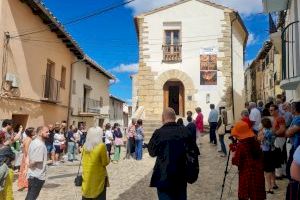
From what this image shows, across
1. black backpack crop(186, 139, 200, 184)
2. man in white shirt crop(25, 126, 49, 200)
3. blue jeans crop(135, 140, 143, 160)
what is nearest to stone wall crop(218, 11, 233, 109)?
blue jeans crop(135, 140, 143, 160)

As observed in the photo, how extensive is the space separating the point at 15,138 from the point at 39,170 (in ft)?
16.1

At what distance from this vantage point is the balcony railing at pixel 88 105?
24711mm

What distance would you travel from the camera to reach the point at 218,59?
73.1 feet

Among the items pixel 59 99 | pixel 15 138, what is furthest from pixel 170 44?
pixel 15 138

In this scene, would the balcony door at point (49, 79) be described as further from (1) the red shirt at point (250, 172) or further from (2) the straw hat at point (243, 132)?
(1) the red shirt at point (250, 172)

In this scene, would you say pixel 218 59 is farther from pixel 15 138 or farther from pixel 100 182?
pixel 100 182

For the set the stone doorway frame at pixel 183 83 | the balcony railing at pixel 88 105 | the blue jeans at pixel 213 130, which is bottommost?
the blue jeans at pixel 213 130

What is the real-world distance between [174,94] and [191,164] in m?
19.1

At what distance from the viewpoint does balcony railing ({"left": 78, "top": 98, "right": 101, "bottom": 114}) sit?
2471 cm

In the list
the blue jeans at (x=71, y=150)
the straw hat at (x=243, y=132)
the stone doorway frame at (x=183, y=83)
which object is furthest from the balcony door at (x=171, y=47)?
the straw hat at (x=243, y=132)

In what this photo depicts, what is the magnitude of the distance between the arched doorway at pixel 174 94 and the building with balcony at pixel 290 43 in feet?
30.2

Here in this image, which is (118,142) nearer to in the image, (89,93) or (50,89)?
(50,89)

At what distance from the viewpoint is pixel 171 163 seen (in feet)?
15.6

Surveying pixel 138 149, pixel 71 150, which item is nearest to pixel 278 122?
pixel 138 149
